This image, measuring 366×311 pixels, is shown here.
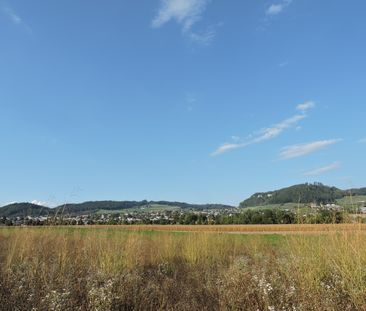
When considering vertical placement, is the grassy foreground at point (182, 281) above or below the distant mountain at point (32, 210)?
below

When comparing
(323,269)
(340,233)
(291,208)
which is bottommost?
(323,269)

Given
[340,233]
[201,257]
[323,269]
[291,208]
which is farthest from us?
[201,257]

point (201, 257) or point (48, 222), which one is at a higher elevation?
point (48, 222)

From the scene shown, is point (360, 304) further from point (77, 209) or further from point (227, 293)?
point (77, 209)

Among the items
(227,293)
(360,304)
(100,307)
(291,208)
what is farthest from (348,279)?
(100,307)

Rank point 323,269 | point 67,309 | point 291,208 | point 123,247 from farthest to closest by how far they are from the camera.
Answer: point 123,247
point 291,208
point 323,269
point 67,309

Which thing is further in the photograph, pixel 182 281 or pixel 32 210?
pixel 32 210

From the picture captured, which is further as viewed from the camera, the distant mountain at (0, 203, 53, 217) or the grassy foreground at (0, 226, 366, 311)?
the distant mountain at (0, 203, 53, 217)

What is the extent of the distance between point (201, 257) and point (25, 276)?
528cm

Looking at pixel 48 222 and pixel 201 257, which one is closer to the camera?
pixel 48 222

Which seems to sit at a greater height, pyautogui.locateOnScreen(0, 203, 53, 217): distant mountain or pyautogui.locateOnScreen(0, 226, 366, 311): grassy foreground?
pyautogui.locateOnScreen(0, 203, 53, 217): distant mountain

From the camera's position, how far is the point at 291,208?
8609 mm

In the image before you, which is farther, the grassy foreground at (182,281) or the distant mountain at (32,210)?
the distant mountain at (32,210)

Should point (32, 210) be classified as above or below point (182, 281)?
above
